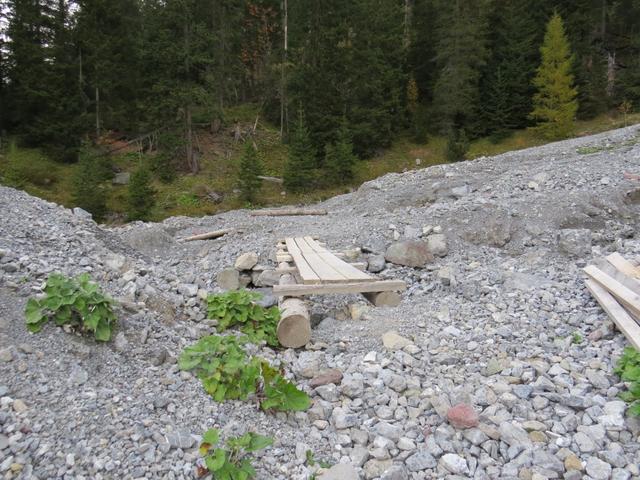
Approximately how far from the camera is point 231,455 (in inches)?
105

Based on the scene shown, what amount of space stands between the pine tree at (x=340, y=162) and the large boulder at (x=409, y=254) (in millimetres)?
14135

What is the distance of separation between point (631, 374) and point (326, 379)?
234 centimetres

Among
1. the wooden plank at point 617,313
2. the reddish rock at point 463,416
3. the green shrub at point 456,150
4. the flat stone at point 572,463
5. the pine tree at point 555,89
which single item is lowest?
the flat stone at point 572,463

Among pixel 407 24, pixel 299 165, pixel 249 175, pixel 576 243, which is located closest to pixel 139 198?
pixel 249 175

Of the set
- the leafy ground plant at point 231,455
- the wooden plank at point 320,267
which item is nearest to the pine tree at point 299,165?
the wooden plank at point 320,267

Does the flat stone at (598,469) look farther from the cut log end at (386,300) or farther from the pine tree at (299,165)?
the pine tree at (299,165)

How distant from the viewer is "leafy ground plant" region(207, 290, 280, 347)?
4.75m

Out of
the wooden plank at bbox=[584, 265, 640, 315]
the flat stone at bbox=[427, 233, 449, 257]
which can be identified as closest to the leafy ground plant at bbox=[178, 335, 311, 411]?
the wooden plank at bbox=[584, 265, 640, 315]

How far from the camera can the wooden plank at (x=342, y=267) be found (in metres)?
5.68

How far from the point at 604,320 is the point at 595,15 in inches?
1462

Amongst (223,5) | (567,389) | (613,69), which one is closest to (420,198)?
(567,389)

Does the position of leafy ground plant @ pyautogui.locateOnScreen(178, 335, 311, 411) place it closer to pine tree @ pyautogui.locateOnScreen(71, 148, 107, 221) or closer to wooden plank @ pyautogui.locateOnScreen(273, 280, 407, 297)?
wooden plank @ pyautogui.locateOnScreen(273, 280, 407, 297)

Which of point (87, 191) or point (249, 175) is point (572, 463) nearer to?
point (249, 175)

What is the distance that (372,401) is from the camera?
353 centimetres
